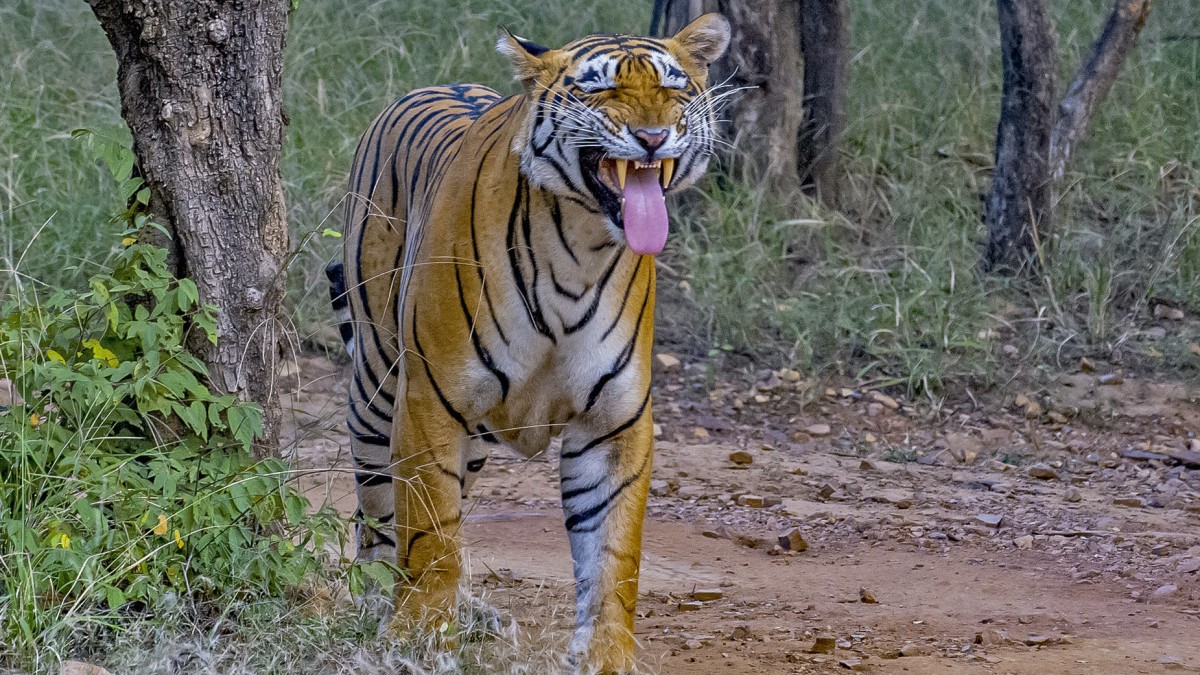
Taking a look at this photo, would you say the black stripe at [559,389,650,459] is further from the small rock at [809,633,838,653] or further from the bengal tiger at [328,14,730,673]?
the small rock at [809,633,838,653]

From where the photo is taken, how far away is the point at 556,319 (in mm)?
3176

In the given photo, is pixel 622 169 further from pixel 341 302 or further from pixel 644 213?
pixel 341 302

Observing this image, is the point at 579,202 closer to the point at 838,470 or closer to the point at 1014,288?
the point at 838,470

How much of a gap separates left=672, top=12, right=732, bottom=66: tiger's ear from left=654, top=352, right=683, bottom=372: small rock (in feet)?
9.97

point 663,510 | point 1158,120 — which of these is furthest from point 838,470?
point 1158,120

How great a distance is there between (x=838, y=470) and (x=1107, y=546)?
1.11m

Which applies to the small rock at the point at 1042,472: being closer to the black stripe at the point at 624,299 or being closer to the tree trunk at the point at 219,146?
the black stripe at the point at 624,299

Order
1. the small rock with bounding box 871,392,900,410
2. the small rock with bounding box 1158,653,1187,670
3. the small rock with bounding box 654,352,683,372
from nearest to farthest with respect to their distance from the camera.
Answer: the small rock with bounding box 1158,653,1187,670, the small rock with bounding box 871,392,900,410, the small rock with bounding box 654,352,683,372

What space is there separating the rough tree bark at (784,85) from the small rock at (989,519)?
2.40m

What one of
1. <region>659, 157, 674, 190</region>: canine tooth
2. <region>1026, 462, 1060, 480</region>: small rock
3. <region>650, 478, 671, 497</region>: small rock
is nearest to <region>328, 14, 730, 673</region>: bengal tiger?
<region>659, 157, 674, 190</region>: canine tooth

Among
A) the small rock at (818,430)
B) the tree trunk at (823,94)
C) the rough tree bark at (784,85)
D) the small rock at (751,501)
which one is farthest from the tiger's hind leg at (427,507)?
the tree trunk at (823,94)

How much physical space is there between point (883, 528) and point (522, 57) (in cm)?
226

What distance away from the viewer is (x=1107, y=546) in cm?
445

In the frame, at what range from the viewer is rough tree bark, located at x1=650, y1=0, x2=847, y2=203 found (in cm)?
675
